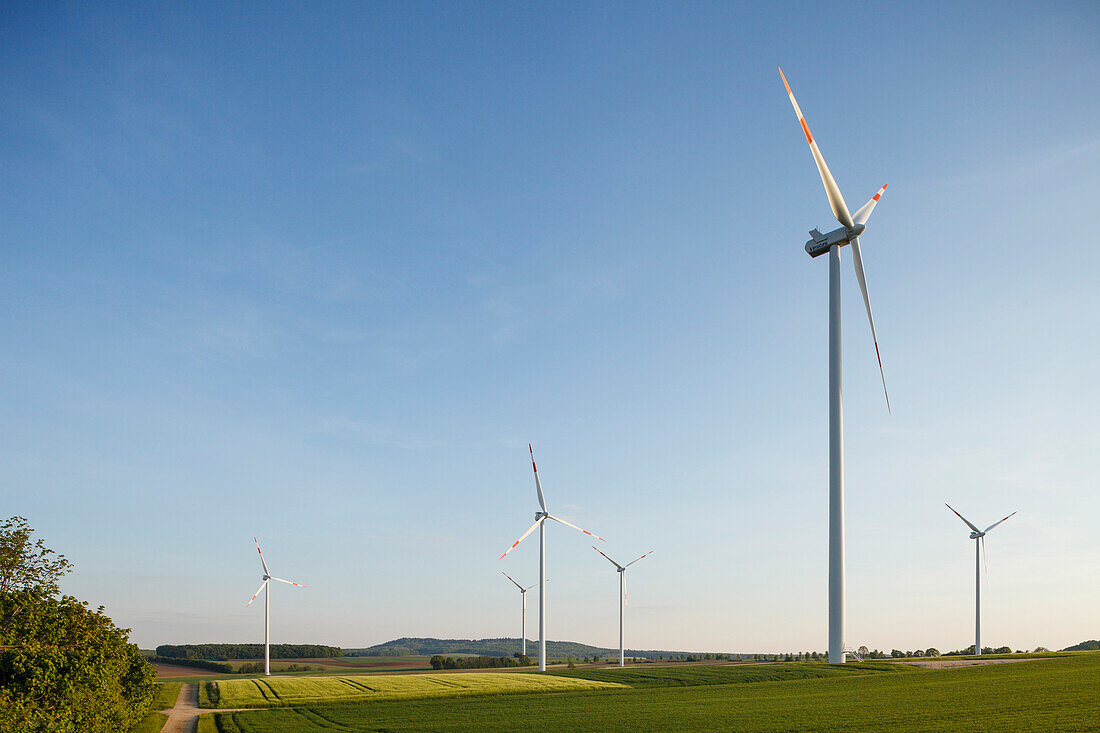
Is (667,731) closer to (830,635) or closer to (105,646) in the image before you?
(830,635)

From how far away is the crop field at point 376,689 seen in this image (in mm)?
62719

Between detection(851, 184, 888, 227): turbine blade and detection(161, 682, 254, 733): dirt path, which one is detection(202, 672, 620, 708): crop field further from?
detection(851, 184, 888, 227): turbine blade

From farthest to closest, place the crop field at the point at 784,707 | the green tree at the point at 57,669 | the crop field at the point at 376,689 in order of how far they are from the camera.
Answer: the crop field at the point at 376,689, the crop field at the point at 784,707, the green tree at the point at 57,669

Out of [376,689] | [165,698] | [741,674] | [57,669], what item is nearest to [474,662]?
[376,689]

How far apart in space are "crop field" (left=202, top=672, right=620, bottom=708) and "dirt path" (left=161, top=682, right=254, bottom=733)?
1.42 meters

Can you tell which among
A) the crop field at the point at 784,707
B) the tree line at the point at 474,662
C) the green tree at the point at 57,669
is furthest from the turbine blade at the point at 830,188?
the tree line at the point at 474,662

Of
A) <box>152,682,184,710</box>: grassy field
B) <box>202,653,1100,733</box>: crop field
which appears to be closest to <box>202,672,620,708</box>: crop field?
<box>152,682,184,710</box>: grassy field

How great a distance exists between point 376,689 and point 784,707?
39.1 meters

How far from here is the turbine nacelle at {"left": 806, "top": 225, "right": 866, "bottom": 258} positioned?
59.3 metres

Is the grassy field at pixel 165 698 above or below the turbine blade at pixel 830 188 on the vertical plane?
below

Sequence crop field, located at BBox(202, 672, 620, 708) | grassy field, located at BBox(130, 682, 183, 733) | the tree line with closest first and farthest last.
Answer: grassy field, located at BBox(130, 682, 183, 733), crop field, located at BBox(202, 672, 620, 708), the tree line

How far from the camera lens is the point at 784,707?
44500 mm

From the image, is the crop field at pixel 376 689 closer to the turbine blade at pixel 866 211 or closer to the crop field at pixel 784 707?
the crop field at pixel 784 707

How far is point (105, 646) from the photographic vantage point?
42.2 metres
